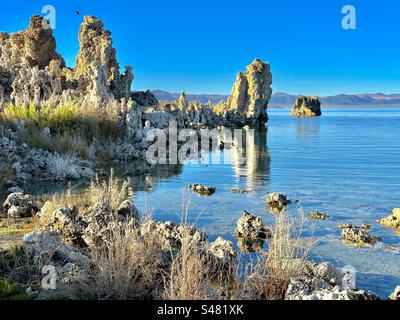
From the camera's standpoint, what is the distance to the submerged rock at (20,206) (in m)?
10.1

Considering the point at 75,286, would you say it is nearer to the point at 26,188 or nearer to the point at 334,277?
the point at 334,277

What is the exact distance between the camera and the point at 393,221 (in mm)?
9914

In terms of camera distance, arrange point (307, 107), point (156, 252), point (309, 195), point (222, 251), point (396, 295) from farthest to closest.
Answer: point (307, 107)
point (309, 195)
point (222, 251)
point (156, 252)
point (396, 295)

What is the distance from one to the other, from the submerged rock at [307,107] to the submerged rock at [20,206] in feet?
536

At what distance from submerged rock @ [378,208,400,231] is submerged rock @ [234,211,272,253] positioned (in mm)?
2796

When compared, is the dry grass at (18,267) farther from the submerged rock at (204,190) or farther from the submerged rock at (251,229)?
the submerged rock at (204,190)

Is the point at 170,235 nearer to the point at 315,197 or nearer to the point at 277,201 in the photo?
the point at 277,201

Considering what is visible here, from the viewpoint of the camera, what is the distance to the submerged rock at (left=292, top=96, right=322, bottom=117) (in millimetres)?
167750

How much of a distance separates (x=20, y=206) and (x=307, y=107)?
166 metres

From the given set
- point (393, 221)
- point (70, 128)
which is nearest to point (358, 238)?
point (393, 221)

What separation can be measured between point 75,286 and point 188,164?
15580mm

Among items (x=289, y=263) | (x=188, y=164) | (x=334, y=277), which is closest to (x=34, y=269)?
(x=289, y=263)

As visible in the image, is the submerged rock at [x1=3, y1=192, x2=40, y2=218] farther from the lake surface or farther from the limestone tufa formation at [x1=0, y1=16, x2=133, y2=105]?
the limestone tufa formation at [x1=0, y1=16, x2=133, y2=105]
